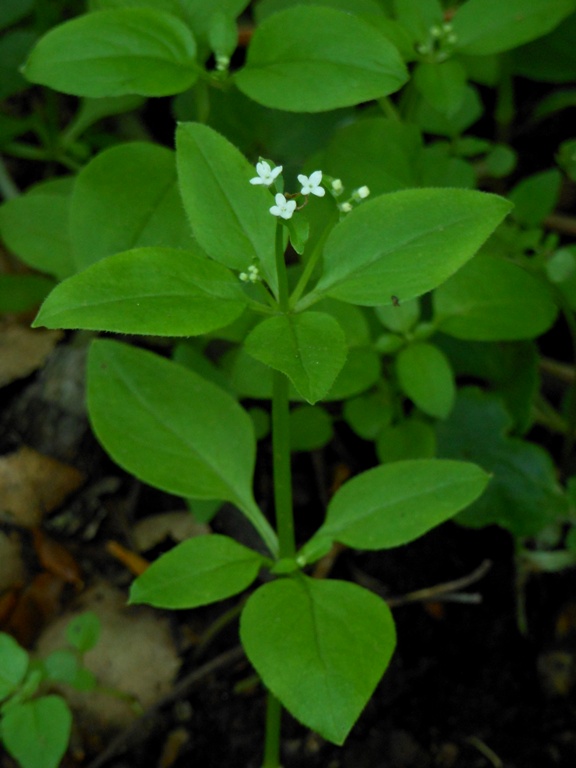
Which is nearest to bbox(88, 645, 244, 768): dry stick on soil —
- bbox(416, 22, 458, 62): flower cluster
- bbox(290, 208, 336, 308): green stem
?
bbox(290, 208, 336, 308): green stem

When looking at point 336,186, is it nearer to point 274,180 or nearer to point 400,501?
point 274,180

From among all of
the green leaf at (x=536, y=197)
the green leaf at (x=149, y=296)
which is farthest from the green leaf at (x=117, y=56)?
the green leaf at (x=536, y=197)

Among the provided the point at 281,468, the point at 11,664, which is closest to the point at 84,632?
the point at 11,664

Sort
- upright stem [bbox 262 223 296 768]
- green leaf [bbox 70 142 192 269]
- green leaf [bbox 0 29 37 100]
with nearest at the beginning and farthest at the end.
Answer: upright stem [bbox 262 223 296 768]
green leaf [bbox 70 142 192 269]
green leaf [bbox 0 29 37 100]

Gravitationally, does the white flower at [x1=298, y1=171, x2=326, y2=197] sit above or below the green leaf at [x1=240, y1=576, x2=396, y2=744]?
above

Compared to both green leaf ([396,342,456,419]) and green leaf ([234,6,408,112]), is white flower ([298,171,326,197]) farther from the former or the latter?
green leaf ([396,342,456,419])
